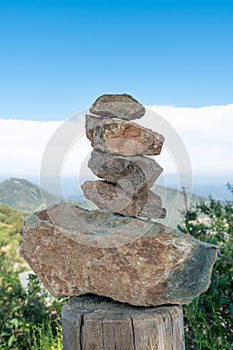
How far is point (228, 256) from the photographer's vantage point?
15.3 ft

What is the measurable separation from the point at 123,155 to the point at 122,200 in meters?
0.26

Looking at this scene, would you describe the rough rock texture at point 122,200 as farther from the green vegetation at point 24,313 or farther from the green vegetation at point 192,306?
the green vegetation at point 24,313

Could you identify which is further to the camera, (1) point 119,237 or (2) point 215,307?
(2) point 215,307

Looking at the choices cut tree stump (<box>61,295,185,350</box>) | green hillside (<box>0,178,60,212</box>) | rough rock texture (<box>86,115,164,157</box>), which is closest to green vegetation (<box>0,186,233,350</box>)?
green hillside (<box>0,178,60,212</box>)

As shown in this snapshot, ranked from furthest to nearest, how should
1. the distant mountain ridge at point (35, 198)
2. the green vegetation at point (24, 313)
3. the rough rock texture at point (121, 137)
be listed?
Answer: the green vegetation at point (24, 313), the distant mountain ridge at point (35, 198), the rough rock texture at point (121, 137)

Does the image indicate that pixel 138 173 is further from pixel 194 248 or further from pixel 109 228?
pixel 194 248

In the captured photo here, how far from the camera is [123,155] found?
270 centimetres

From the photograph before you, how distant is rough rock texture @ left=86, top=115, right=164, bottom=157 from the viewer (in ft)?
8.64

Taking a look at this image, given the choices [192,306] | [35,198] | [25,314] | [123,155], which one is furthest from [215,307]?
[123,155]

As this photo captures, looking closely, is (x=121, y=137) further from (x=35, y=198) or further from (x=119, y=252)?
(x=35, y=198)

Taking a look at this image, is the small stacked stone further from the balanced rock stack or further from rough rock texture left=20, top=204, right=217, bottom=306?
rough rock texture left=20, top=204, right=217, bottom=306

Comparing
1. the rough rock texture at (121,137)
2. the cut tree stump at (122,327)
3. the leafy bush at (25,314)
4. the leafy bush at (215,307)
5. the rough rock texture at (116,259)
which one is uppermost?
the rough rock texture at (121,137)

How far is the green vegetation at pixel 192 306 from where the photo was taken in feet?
15.0

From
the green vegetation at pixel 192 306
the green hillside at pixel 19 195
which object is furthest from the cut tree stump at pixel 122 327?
the green vegetation at pixel 192 306
